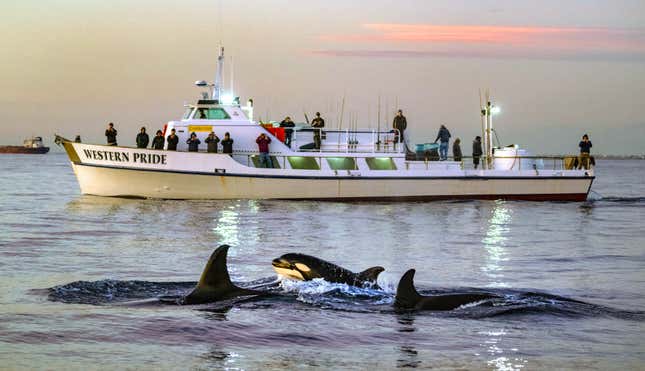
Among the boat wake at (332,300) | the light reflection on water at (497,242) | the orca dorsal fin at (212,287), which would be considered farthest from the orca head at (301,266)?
the light reflection on water at (497,242)

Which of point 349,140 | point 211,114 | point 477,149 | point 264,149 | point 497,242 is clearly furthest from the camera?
point 477,149

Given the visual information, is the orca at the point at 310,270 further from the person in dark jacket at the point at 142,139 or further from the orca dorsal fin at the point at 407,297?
the person in dark jacket at the point at 142,139

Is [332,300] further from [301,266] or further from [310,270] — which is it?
[301,266]

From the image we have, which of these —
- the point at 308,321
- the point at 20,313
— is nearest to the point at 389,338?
the point at 308,321

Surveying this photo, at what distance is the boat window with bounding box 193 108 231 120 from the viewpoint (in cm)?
4306

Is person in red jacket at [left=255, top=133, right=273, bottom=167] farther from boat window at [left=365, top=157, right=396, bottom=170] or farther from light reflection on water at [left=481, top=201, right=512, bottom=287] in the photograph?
light reflection on water at [left=481, top=201, right=512, bottom=287]

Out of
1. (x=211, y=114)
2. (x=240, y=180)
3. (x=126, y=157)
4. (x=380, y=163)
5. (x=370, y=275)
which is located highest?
(x=211, y=114)

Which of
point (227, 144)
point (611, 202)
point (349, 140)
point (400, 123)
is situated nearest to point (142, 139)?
point (227, 144)

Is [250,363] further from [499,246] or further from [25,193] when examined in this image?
[25,193]

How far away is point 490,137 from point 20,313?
35466 millimetres

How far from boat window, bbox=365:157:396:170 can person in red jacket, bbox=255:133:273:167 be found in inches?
179

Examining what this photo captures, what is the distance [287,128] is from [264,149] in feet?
8.53

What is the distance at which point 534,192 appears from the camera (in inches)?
1848

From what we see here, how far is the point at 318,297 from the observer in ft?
49.9
